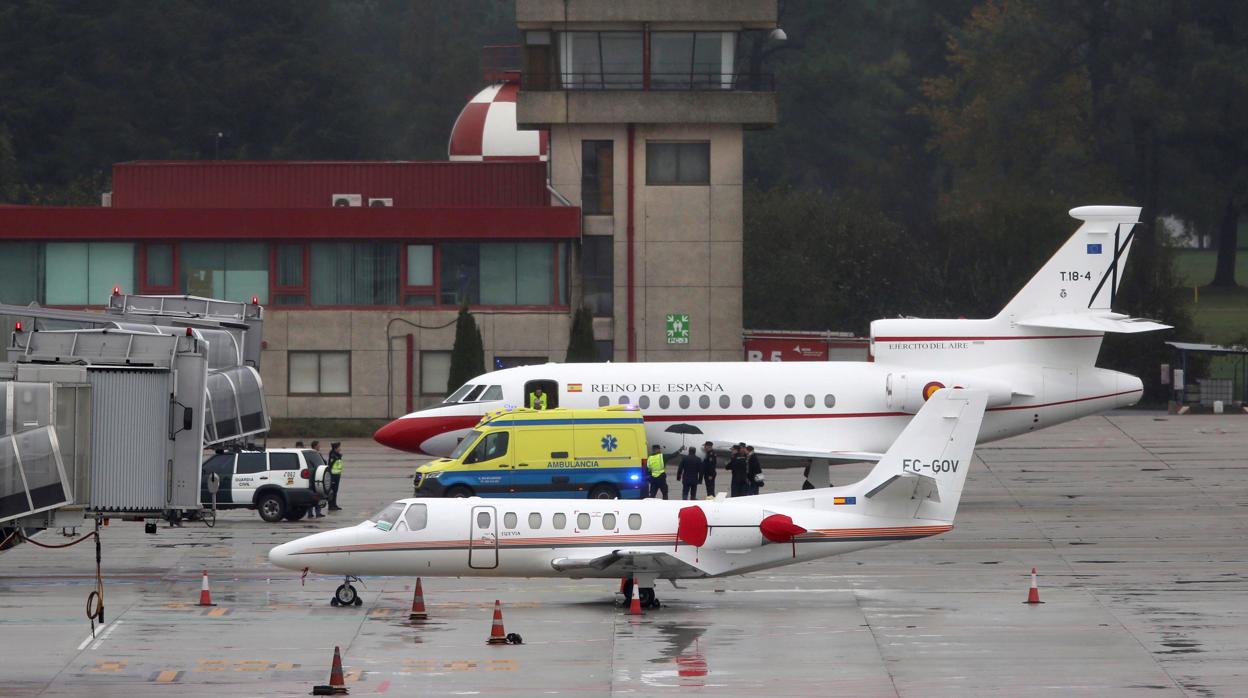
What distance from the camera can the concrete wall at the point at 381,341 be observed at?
60.2 meters

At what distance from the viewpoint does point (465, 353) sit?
5794 cm

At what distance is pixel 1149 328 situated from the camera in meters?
39.8

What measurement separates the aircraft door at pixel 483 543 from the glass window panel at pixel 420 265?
32.9 meters

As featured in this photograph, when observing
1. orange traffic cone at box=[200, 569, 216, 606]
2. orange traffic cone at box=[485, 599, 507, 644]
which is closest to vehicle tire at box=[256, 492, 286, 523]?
orange traffic cone at box=[200, 569, 216, 606]

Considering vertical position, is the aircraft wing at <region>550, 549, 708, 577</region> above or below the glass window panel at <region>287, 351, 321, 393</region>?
below

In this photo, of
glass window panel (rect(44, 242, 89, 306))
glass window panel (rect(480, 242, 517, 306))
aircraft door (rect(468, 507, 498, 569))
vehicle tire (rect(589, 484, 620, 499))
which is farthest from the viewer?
glass window panel (rect(44, 242, 89, 306))

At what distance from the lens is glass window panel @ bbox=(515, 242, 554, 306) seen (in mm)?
60344

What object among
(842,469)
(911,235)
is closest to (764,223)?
(911,235)

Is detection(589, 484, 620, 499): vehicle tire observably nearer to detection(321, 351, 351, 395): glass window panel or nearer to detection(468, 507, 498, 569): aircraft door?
detection(468, 507, 498, 569): aircraft door

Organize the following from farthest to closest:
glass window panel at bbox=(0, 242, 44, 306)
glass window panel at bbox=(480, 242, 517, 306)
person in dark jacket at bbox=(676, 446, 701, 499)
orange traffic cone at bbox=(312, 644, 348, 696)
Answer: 1. glass window panel at bbox=(0, 242, 44, 306)
2. glass window panel at bbox=(480, 242, 517, 306)
3. person in dark jacket at bbox=(676, 446, 701, 499)
4. orange traffic cone at bbox=(312, 644, 348, 696)

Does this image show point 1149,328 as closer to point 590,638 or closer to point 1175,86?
point 590,638

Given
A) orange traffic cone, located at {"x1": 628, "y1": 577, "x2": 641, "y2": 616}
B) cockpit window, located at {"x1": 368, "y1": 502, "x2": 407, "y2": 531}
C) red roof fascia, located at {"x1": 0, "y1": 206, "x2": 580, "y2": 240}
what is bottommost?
orange traffic cone, located at {"x1": 628, "y1": 577, "x2": 641, "y2": 616}

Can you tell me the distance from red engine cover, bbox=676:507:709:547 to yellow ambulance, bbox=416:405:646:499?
9.61 meters

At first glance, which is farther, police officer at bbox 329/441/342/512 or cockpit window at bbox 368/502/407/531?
Result: police officer at bbox 329/441/342/512
